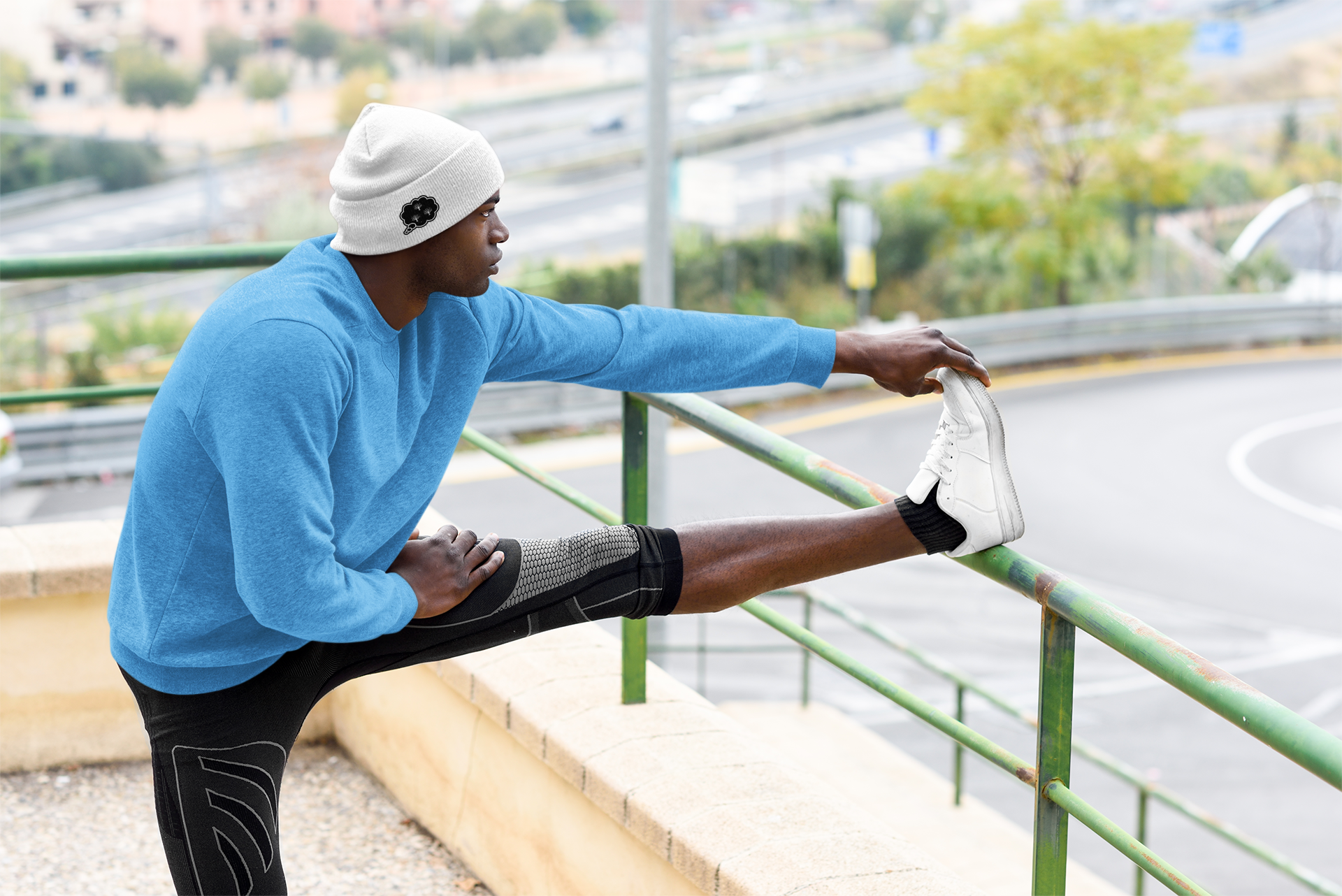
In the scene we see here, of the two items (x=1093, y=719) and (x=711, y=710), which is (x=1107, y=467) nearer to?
(x=1093, y=719)

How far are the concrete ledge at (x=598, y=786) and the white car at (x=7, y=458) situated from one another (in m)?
10.8

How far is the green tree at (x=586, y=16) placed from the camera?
98.0 metres

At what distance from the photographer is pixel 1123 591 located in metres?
13.9

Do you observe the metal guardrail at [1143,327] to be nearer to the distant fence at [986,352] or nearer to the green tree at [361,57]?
the distant fence at [986,352]

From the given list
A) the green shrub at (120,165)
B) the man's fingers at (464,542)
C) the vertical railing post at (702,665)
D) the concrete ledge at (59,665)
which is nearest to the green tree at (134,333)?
the vertical railing post at (702,665)

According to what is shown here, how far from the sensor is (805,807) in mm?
2766

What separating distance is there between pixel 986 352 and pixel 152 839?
69.2 feet

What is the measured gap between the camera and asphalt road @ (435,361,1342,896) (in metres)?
10.5

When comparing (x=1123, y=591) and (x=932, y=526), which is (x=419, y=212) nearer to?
(x=932, y=526)

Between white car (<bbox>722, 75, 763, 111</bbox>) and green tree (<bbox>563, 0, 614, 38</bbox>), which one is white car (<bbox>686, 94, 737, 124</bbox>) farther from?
green tree (<bbox>563, 0, 614, 38</bbox>)

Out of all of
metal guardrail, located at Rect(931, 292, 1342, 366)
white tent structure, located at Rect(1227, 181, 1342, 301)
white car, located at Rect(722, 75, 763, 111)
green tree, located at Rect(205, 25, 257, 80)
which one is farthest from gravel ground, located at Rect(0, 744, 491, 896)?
green tree, located at Rect(205, 25, 257, 80)

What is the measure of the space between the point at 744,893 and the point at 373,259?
120 cm

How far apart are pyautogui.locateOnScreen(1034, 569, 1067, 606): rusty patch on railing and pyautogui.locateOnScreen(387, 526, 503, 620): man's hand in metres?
0.80

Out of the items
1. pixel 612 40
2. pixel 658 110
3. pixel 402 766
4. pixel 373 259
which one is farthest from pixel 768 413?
pixel 612 40
